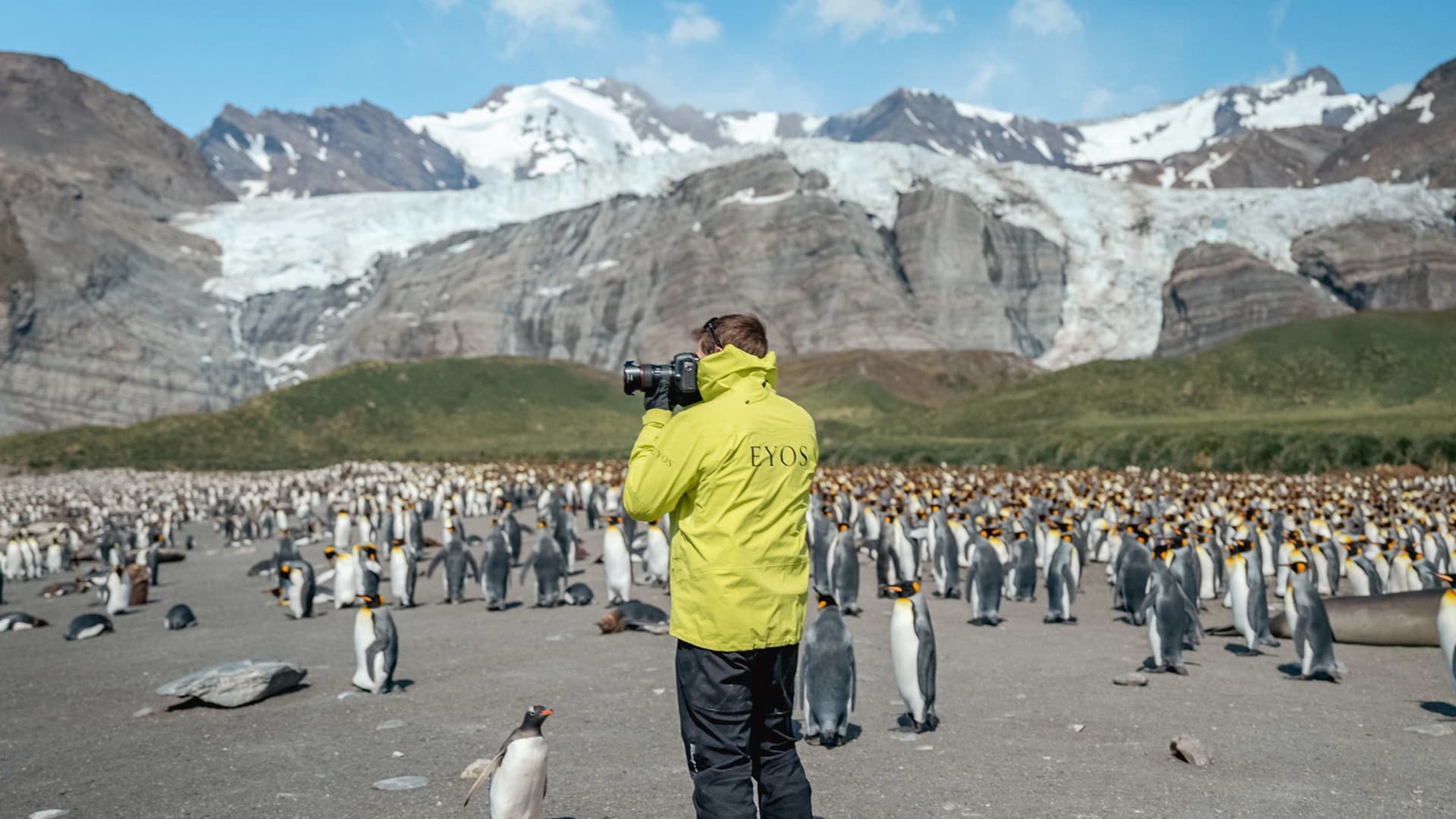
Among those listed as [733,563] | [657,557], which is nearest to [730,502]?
[733,563]

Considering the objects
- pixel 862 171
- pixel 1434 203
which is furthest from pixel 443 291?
pixel 1434 203

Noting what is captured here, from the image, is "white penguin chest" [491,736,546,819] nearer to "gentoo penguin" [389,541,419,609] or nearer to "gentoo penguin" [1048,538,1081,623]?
"gentoo penguin" [1048,538,1081,623]

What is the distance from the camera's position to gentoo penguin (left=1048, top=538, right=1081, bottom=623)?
500 inches

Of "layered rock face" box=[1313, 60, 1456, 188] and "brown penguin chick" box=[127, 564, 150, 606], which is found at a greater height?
"layered rock face" box=[1313, 60, 1456, 188]

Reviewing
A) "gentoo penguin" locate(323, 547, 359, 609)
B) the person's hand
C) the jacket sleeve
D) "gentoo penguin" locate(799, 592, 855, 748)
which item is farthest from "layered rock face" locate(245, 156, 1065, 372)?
the jacket sleeve

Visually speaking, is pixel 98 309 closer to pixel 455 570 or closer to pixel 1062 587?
pixel 455 570

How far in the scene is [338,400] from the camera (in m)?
76.9

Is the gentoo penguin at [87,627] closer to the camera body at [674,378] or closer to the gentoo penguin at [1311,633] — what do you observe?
the camera body at [674,378]

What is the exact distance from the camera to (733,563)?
4.14 m

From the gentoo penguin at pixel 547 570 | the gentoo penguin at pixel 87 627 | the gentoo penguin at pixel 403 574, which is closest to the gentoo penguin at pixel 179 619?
the gentoo penguin at pixel 87 627

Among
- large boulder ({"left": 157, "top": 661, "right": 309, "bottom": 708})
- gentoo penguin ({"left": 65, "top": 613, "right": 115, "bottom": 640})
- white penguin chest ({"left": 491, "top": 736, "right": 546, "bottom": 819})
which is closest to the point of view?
white penguin chest ({"left": 491, "top": 736, "right": 546, "bottom": 819})

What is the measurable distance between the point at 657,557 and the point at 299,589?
16.0 feet

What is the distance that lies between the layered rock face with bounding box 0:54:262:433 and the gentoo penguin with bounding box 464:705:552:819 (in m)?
103

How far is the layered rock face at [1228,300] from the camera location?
9488 centimetres
